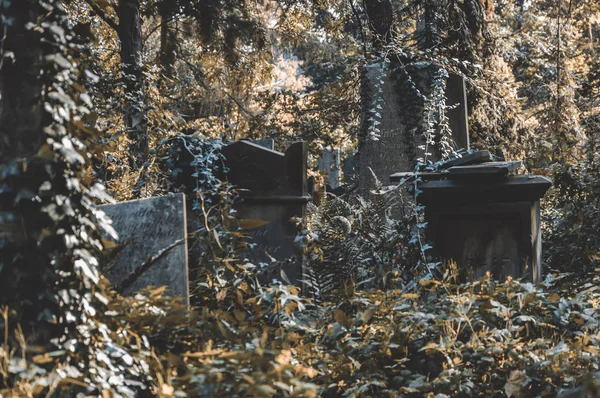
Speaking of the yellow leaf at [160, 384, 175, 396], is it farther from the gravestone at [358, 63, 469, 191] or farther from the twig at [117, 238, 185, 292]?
the gravestone at [358, 63, 469, 191]

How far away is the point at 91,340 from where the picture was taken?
3.05 m

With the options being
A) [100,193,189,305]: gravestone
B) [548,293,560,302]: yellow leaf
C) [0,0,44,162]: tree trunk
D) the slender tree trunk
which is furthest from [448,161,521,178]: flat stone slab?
the slender tree trunk

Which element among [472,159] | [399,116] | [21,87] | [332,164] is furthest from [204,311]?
[332,164]

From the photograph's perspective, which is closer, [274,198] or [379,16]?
[274,198]

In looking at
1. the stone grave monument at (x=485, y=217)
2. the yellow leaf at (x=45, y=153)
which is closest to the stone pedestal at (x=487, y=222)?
the stone grave monument at (x=485, y=217)

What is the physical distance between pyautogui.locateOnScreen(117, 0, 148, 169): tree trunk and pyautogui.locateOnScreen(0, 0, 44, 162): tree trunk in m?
4.24

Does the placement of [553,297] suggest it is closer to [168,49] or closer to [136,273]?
[136,273]

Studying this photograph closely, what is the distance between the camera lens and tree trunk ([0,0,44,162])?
122 inches

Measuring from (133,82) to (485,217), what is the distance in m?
5.01

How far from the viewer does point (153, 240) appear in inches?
169

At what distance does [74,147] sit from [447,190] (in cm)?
324

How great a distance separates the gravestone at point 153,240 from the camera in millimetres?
4215

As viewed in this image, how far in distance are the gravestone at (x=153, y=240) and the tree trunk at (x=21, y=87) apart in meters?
1.16

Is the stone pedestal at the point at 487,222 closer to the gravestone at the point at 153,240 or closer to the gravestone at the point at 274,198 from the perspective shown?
the gravestone at the point at 274,198
